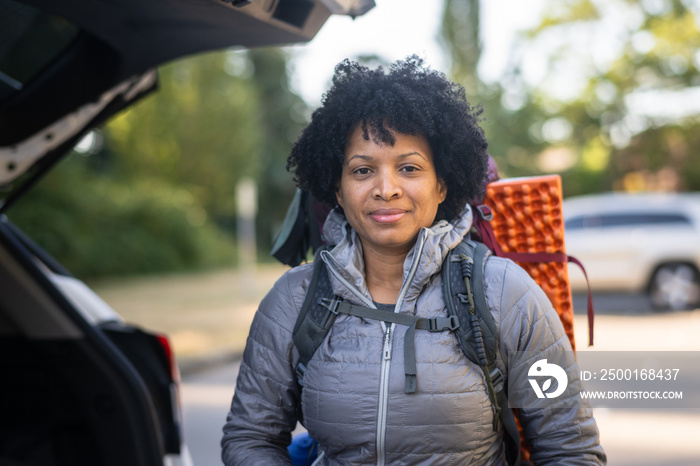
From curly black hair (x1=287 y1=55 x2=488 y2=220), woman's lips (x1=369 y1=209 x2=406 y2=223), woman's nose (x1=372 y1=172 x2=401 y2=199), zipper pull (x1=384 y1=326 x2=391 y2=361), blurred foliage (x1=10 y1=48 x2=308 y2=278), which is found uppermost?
blurred foliage (x1=10 y1=48 x2=308 y2=278)

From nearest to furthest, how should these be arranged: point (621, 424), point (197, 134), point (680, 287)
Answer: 1. point (621, 424)
2. point (680, 287)
3. point (197, 134)

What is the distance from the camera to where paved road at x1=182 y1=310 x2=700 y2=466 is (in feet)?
16.9

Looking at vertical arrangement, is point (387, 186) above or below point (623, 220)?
below

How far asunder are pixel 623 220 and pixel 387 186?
38.7ft

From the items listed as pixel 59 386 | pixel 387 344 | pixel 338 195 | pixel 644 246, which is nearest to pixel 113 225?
pixel 644 246

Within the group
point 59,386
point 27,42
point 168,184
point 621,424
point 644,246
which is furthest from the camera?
point 168,184

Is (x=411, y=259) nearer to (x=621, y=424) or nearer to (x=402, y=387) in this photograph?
(x=402, y=387)

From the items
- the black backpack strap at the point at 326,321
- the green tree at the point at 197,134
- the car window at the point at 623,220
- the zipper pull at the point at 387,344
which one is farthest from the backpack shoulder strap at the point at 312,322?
the green tree at the point at 197,134

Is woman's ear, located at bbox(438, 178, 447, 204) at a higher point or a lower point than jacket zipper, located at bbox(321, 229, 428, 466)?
higher

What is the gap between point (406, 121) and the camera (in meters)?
1.98

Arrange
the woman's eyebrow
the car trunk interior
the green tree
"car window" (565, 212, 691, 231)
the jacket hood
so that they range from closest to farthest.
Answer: the jacket hood
the woman's eyebrow
the car trunk interior
"car window" (565, 212, 691, 231)
the green tree

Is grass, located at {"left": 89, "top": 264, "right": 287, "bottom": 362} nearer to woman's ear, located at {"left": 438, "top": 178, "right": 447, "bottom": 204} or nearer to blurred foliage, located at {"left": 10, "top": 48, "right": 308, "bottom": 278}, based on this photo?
blurred foliage, located at {"left": 10, "top": 48, "right": 308, "bottom": 278}

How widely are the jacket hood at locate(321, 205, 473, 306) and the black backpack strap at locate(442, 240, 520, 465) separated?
5cm

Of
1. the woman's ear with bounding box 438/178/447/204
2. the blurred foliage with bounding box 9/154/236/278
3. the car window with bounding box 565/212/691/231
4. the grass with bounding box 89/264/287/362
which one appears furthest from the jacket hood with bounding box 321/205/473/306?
the blurred foliage with bounding box 9/154/236/278
